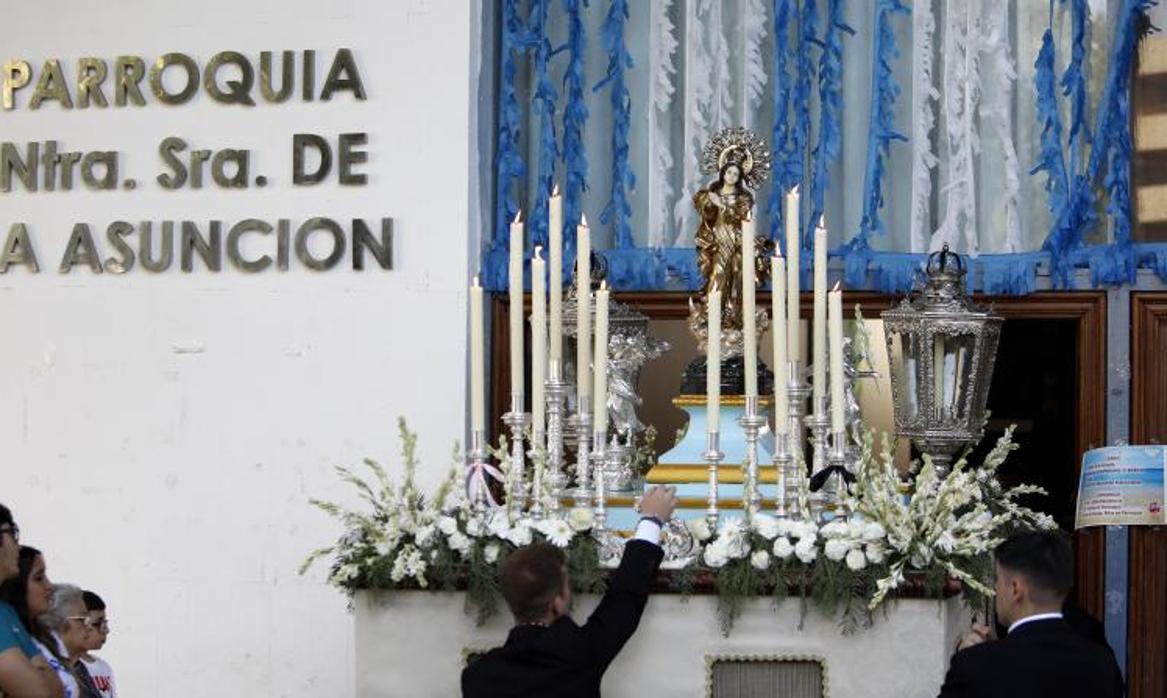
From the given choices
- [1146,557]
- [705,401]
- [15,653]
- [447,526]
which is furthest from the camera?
[1146,557]

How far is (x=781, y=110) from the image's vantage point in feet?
22.4

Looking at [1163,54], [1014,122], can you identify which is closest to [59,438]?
[1014,122]

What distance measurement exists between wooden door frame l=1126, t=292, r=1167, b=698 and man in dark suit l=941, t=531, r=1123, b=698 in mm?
2607

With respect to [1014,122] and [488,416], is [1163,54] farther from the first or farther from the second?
[488,416]

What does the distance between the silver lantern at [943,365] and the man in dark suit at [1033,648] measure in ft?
6.62

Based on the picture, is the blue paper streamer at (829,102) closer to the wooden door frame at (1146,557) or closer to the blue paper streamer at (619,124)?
the blue paper streamer at (619,124)

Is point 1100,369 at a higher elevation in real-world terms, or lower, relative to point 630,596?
higher

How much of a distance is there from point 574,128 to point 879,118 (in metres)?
1.01

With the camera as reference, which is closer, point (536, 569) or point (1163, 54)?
point (536, 569)

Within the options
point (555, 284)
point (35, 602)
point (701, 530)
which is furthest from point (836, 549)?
point (35, 602)

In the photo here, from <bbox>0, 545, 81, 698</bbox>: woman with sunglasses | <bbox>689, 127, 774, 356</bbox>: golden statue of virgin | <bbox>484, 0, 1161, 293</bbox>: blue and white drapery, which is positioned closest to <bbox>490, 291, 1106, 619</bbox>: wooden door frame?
<bbox>484, 0, 1161, 293</bbox>: blue and white drapery

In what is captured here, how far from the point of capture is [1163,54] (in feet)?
21.9

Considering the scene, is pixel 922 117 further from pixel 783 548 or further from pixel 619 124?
pixel 783 548

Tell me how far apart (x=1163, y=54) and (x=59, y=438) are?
3851 millimetres
